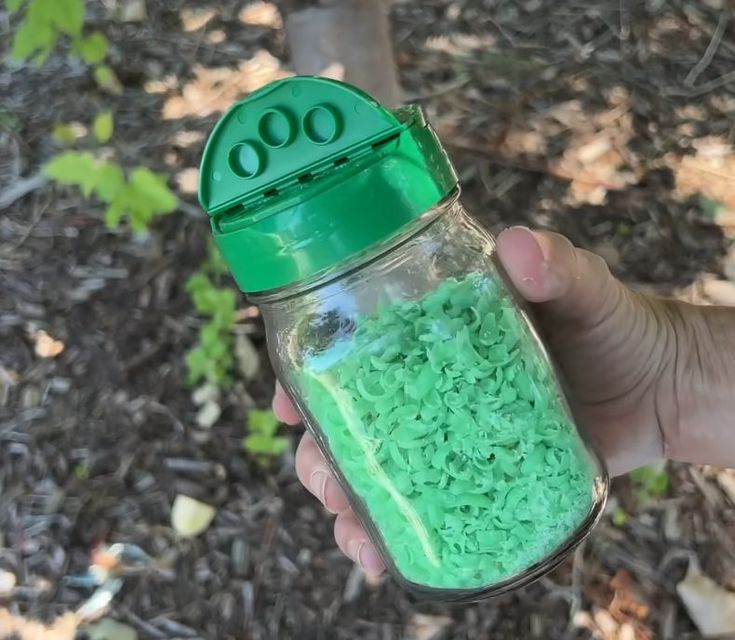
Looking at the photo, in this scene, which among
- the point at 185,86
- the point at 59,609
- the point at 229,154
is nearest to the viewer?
the point at 229,154

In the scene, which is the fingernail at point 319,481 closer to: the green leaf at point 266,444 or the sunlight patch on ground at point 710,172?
the green leaf at point 266,444

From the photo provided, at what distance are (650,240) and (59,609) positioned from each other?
1.23 m

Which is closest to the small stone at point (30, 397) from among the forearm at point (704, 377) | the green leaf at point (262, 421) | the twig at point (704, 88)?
the green leaf at point (262, 421)

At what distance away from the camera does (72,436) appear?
61.8 inches

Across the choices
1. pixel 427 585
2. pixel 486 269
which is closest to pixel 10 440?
pixel 427 585

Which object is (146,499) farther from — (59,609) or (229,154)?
(229,154)

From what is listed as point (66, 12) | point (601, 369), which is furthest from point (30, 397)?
point (601, 369)

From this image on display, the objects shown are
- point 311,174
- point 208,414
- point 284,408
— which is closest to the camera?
point 311,174

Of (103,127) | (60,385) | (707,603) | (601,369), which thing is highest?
(103,127)

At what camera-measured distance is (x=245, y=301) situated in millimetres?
1611

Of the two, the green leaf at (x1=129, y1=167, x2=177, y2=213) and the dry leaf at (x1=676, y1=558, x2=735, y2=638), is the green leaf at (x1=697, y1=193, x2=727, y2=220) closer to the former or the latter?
the dry leaf at (x1=676, y1=558, x2=735, y2=638)

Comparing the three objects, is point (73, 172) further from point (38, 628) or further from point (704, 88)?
point (704, 88)

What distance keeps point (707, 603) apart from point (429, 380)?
3.04ft

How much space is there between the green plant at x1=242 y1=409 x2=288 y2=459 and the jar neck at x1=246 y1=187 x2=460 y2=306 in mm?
752
